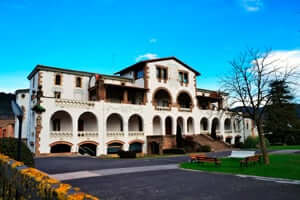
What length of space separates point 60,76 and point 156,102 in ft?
48.0

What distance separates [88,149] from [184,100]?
19.5 m

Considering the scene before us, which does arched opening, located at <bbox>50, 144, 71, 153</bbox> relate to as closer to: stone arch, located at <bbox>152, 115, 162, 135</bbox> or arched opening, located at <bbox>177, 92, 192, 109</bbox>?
stone arch, located at <bbox>152, 115, 162, 135</bbox>

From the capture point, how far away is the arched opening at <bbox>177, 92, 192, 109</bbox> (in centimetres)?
3809

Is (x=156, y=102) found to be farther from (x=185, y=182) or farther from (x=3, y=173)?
(x=3, y=173)

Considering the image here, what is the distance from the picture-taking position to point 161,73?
3462 centimetres

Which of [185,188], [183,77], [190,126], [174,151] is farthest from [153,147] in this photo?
[185,188]

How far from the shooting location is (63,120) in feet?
90.9

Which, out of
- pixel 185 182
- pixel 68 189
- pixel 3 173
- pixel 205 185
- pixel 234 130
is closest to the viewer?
pixel 68 189

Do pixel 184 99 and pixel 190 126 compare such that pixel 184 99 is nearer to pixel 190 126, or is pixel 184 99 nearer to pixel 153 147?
pixel 190 126

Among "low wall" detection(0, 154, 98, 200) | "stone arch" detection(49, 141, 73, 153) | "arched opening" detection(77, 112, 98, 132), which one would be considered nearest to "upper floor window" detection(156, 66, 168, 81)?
"arched opening" detection(77, 112, 98, 132)

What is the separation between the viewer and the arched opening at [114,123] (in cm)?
3114

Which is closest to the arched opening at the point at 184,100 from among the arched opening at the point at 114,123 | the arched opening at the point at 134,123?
the arched opening at the point at 134,123

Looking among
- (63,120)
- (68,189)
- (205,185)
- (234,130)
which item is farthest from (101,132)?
(234,130)

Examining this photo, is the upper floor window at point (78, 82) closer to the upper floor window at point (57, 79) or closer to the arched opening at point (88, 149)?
the upper floor window at point (57, 79)
